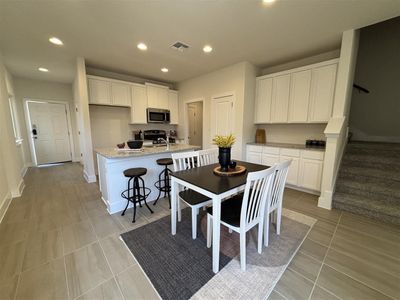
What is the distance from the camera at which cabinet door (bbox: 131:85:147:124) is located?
15.1 feet

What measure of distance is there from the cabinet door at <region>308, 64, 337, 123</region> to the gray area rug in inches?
81.6

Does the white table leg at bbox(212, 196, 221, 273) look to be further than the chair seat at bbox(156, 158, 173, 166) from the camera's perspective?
No

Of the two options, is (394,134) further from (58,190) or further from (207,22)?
(58,190)

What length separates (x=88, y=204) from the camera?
9.34 ft

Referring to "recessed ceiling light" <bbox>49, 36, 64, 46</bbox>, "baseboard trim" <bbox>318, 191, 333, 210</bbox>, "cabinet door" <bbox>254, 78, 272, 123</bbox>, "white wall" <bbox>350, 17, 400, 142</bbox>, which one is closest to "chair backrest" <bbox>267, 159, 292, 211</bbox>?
"baseboard trim" <bbox>318, 191, 333, 210</bbox>

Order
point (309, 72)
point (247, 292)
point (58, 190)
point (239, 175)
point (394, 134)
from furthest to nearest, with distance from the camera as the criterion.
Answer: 1. point (394, 134)
2. point (58, 190)
3. point (309, 72)
4. point (239, 175)
5. point (247, 292)

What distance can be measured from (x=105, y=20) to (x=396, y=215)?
4816mm

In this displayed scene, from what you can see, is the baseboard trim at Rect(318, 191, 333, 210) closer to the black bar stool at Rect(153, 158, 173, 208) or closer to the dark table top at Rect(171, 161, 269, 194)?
the dark table top at Rect(171, 161, 269, 194)

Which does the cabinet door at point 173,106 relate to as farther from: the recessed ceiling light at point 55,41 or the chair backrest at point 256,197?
the chair backrest at point 256,197

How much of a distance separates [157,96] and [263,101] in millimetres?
3081

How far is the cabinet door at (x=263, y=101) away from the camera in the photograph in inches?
151

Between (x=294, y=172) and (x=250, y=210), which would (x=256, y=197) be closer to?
(x=250, y=210)

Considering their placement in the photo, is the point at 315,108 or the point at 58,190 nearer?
the point at 315,108

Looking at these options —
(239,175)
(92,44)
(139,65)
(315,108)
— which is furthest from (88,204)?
(315,108)
